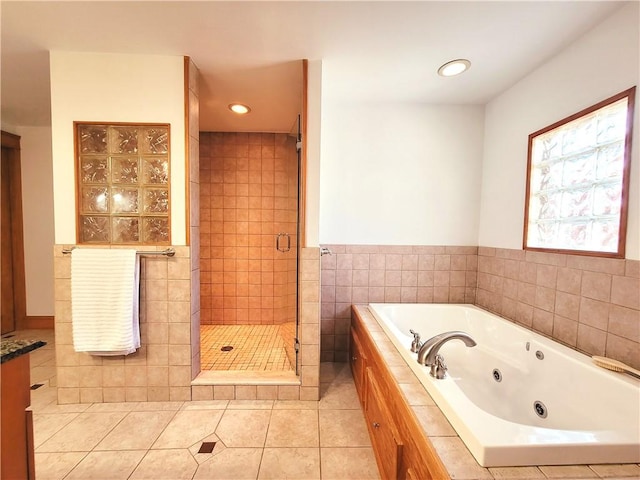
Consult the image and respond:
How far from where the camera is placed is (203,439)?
154cm

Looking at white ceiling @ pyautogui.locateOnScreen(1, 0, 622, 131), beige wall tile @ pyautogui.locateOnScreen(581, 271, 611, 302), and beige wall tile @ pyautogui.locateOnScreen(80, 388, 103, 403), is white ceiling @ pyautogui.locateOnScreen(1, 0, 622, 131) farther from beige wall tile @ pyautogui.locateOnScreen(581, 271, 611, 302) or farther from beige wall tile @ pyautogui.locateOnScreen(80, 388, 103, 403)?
beige wall tile @ pyautogui.locateOnScreen(80, 388, 103, 403)

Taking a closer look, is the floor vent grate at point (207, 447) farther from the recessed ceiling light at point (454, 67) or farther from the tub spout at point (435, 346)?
the recessed ceiling light at point (454, 67)

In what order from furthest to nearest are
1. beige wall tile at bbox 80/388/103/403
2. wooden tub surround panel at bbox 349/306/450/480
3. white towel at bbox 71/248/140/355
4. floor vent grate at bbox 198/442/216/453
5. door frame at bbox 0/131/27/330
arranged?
door frame at bbox 0/131/27/330 → beige wall tile at bbox 80/388/103/403 → white towel at bbox 71/248/140/355 → floor vent grate at bbox 198/442/216/453 → wooden tub surround panel at bbox 349/306/450/480

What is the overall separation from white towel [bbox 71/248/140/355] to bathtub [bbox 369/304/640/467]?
1.68m

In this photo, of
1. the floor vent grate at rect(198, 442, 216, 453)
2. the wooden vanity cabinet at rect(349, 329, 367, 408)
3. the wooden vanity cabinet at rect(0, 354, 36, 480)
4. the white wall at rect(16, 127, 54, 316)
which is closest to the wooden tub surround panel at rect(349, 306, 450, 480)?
the wooden vanity cabinet at rect(349, 329, 367, 408)

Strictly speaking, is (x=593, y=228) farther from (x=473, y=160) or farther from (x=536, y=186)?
(x=473, y=160)

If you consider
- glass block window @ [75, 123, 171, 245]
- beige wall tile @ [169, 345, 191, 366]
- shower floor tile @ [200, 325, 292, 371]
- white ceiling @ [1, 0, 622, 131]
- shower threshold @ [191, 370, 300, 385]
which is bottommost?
shower floor tile @ [200, 325, 292, 371]

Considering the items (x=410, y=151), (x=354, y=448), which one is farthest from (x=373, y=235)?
(x=354, y=448)

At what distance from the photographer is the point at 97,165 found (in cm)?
178

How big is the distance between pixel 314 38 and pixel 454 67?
0.95 m

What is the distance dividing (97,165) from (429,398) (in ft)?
7.66

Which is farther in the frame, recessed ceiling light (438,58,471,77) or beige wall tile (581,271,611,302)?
recessed ceiling light (438,58,471,77)

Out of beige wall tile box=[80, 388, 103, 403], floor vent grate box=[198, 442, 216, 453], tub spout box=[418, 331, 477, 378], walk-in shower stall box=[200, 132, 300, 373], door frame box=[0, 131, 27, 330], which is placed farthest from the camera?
walk-in shower stall box=[200, 132, 300, 373]

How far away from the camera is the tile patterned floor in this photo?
4.37 ft
